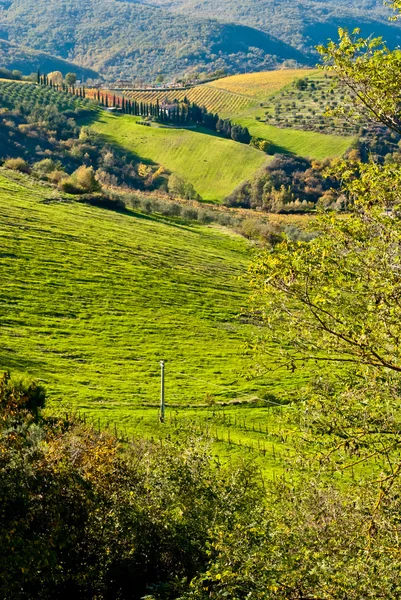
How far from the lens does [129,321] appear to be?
58750 millimetres

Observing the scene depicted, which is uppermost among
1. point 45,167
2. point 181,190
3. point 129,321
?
point 45,167

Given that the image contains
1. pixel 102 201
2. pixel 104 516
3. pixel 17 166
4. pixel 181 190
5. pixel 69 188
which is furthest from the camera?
pixel 181 190

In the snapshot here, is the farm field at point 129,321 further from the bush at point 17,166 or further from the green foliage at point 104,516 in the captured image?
the bush at point 17,166

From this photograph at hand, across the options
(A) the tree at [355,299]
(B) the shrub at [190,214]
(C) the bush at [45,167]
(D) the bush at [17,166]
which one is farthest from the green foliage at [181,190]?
(A) the tree at [355,299]

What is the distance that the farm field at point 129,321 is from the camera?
38000 mm

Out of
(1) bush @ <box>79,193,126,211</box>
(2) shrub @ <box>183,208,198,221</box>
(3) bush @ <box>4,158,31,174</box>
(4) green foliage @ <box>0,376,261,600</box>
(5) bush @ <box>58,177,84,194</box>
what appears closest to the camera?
(4) green foliage @ <box>0,376,261,600</box>

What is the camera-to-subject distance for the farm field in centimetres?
3800

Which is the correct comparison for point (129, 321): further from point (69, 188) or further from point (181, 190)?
point (181, 190)

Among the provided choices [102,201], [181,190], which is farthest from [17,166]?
[181,190]

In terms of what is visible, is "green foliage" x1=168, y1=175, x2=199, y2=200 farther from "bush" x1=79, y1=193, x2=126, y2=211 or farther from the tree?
the tree

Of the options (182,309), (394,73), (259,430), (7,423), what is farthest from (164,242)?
(394,73)

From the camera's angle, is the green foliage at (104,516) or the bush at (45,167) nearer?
the green foliage at (104,516)

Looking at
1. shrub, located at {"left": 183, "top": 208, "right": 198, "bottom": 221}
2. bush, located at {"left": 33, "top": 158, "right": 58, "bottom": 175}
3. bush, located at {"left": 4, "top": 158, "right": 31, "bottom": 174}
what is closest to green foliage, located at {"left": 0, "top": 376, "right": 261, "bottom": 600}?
bush, located at {"left": 4, "top": 158, "right": 31, "bottom": 174}

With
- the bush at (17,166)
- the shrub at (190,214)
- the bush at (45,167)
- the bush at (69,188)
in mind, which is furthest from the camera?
the bush at (45,167)
